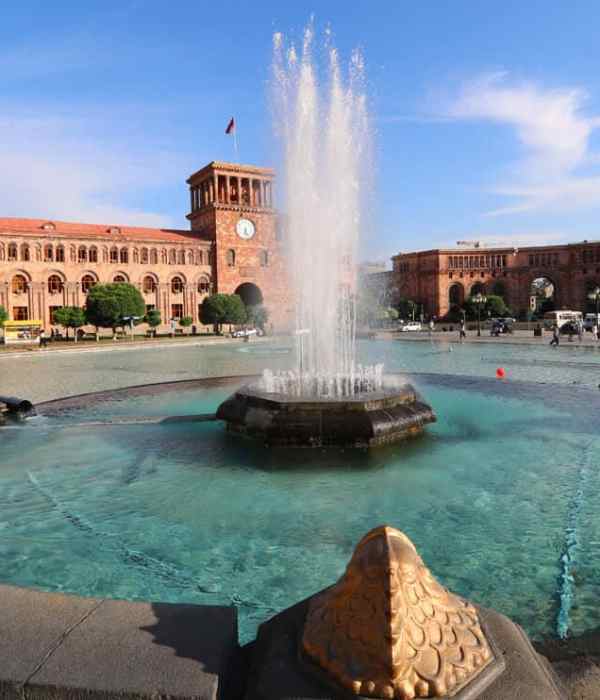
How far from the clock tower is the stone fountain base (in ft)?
177

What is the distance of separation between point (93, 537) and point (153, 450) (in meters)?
3.01

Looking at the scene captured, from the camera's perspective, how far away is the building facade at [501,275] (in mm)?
81062

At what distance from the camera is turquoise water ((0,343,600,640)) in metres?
3.90

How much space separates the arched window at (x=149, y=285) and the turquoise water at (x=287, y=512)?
54.6 meters

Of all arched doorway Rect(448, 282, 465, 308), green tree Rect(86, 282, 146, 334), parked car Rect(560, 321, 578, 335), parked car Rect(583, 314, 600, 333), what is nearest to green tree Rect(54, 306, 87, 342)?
green tree Rect(86, 282, 146, 334)

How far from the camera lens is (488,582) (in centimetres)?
387

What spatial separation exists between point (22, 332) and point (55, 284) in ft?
32.7

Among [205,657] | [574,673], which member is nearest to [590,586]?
[574,673]

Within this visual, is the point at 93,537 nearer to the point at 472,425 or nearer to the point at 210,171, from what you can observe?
the point at 472,425

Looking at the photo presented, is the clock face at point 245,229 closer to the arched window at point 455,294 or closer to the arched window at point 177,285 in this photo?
the arched window at point 177,285

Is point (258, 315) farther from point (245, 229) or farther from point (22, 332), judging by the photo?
point (22, 332)

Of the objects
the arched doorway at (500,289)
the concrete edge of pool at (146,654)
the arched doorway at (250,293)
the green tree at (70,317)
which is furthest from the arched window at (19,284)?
the arched doorway at (500,289)

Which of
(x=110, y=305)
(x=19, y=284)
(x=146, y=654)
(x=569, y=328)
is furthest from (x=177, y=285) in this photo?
(x=146, y=654)

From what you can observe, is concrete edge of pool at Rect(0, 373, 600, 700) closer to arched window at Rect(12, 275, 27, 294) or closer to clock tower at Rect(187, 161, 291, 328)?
arched window at Rect(12, 275, 27, 294)
